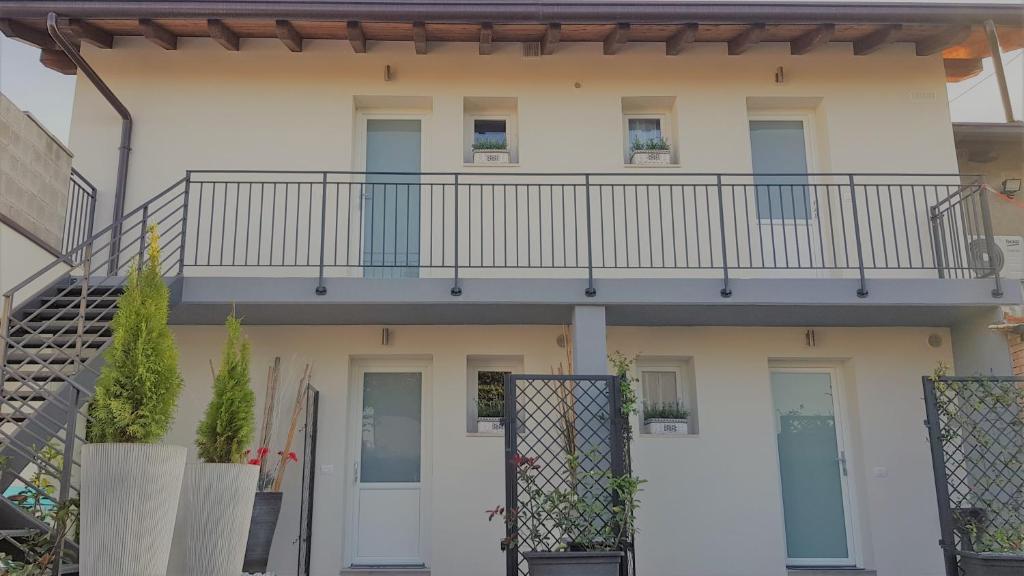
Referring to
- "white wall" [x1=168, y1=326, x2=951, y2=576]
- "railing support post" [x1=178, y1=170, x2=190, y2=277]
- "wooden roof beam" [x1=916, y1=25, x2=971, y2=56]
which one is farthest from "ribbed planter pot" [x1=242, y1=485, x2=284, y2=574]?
"wooden roof beam" [x1=916, y1=25, x2=971, y2=56]

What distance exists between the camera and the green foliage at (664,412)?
8.23 m

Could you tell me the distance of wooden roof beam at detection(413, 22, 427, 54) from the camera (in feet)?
27.2

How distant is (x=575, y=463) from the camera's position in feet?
21.2

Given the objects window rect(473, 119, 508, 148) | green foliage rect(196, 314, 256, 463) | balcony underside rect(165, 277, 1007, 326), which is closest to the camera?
green foliage rect(196, 314, 256, 463)

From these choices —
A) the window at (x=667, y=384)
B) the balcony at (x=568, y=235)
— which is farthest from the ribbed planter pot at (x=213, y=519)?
the window at (x=667, y=384)

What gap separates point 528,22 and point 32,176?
15.9ft

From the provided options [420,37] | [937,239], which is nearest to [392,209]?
[420,37]

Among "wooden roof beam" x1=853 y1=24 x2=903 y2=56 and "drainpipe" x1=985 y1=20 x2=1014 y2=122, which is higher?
"wooden roof beam" x1=853 y1=24 x2=903 y2=56

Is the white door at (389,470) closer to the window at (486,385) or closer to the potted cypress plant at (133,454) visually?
the window at (486,385)

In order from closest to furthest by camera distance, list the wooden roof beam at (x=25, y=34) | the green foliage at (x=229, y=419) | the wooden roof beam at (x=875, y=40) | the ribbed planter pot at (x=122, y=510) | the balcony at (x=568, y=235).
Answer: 1. the ribbed planter pot at (x=122, y=510)
2. the green foliage at (x=229, y=419)
3. the balcony at (x=568, y=235)
4. the wooden roof beam at (x=25, y=34)
5. the wooden roof beam at (x=875, y=40)

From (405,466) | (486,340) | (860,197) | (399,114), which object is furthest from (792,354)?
(399,114)

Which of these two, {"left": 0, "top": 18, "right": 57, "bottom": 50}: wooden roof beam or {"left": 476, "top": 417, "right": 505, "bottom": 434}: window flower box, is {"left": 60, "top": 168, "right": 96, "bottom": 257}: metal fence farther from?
{"left": 476, "top": 417, "right": 505, "bottom": 434}: window flower box

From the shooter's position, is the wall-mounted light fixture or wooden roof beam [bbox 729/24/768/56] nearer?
wooden roof beam [bbox 729/24/768/56]

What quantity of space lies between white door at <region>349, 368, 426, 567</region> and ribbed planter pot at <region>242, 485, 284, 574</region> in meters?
1.03
